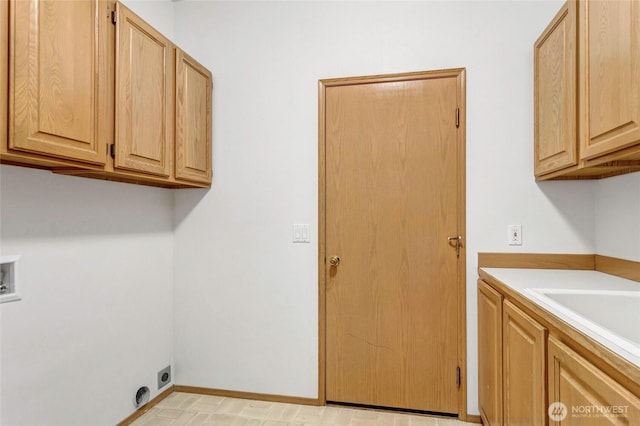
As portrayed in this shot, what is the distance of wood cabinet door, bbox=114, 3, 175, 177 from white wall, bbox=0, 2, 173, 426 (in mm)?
332

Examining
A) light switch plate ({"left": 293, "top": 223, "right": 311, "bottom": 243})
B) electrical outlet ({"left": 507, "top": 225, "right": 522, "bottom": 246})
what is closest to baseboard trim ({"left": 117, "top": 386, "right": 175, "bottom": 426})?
light switch plate ({"left": 293, "top": 223, "right": 311, "bottom": 243})

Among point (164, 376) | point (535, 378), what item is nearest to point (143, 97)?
point (164, 376)

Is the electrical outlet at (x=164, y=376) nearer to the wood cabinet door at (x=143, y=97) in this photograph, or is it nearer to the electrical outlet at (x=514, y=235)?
the wood cabinet door at (x=143, y=97)

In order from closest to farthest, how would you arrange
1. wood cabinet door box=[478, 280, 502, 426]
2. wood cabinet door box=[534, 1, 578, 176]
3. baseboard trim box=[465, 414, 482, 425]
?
1. wood cabinet door box=[534, 1, 578, 176]
2. wood cabinet door box=[478, 280, 502, 426]
3. baseboard trim box=[465, 414, 482, 425]

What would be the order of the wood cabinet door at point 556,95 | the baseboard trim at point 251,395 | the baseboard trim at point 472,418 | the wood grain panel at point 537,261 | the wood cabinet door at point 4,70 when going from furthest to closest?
1. the baseboard trim at point 251,395
2. the baseboard trim at point 472,418
3. the wood grain panel at point 537,261
4. the wood cabinet door at point 556,95
5. the wood cabinet door at point 4,70

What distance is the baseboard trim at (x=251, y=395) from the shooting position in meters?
2.28

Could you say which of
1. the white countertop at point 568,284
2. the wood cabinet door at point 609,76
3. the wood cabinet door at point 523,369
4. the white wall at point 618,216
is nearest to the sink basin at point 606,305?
the white countertop at point 568,284

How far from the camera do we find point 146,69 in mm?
1771

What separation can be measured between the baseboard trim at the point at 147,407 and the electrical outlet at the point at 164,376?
5cm

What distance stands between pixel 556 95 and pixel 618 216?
685 millimetres

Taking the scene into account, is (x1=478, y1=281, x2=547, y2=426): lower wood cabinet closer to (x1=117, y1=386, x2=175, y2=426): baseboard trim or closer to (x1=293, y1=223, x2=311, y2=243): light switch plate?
(x1=293, y1=223, x2=311, y2=243): light switch plate

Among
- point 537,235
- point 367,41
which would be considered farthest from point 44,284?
point 537,235

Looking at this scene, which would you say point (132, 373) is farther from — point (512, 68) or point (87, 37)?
point (512, 68)

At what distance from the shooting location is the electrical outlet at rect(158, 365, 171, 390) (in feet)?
7.63
